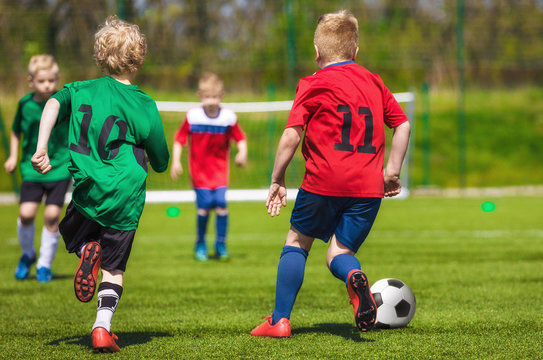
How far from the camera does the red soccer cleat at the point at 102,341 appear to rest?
315 cm

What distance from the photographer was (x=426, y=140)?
15.5 meters

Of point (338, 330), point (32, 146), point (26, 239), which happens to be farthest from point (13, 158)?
point (338, 330)

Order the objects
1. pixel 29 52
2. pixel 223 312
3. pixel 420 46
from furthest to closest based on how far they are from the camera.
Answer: pixel 420 46
pixel 29 52
pixel 223 312

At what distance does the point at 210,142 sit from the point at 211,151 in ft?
0.30

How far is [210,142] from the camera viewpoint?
23.7 feet

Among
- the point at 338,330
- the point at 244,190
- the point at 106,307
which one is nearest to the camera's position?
the point at 106,307

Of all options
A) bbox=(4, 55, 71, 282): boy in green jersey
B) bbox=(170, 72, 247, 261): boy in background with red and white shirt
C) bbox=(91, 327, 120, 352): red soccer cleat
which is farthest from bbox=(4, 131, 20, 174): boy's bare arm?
bbox=(91, 327, 120, 352): red soccer cleat

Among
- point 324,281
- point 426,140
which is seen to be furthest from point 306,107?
point 426,140

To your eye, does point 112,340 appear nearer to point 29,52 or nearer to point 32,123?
point 32,123

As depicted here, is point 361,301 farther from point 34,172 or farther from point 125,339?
point 34,172

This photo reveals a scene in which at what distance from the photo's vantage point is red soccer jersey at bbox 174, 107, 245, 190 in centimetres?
718

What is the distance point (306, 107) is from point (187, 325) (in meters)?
1.40

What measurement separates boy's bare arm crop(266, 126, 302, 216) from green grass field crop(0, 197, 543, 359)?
26.0 inches

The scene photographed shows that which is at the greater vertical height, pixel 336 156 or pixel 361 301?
pixel 336 156
